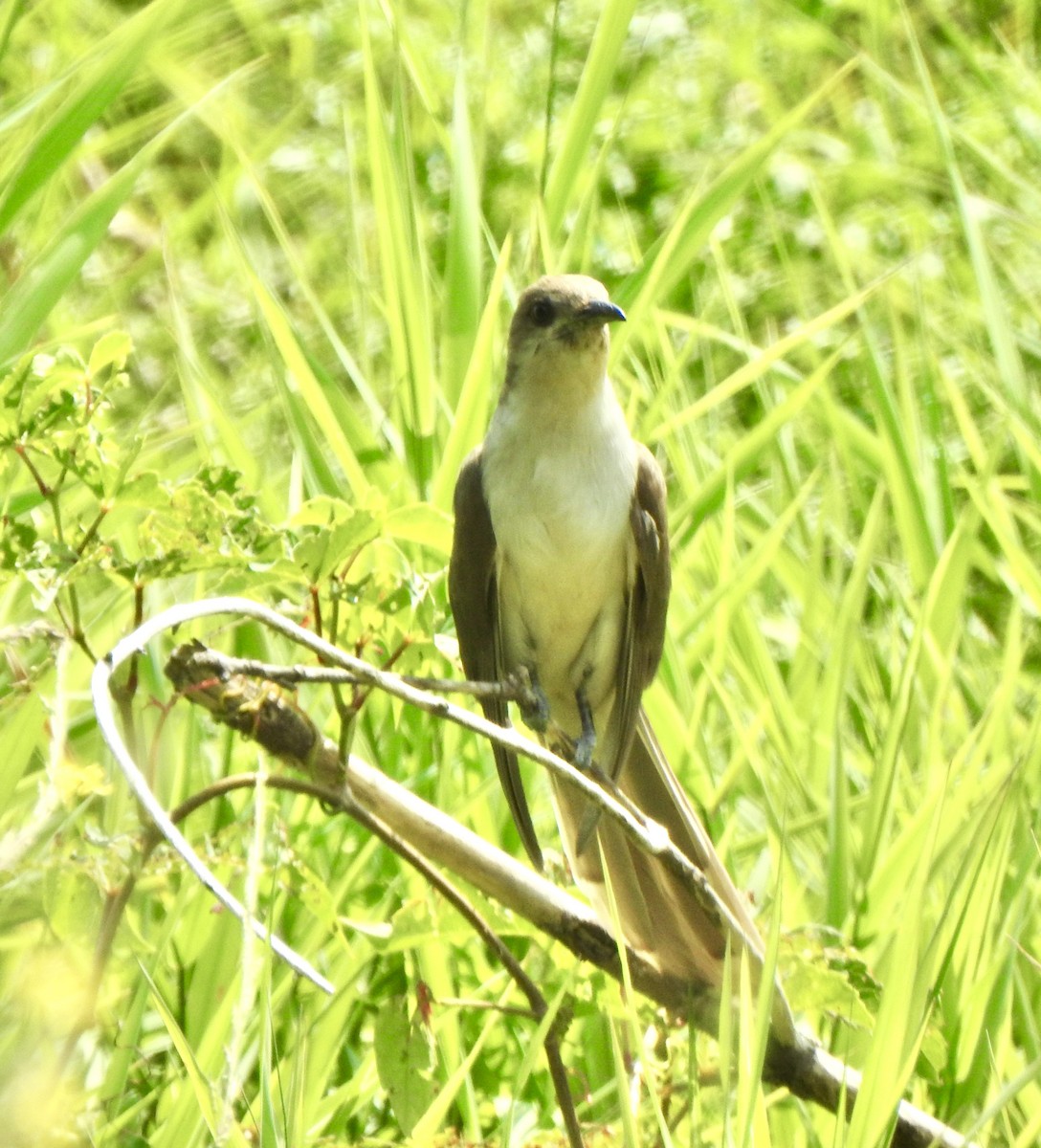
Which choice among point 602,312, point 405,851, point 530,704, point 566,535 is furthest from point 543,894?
point 602,312

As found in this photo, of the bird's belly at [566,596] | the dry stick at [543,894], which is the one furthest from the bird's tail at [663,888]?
the bird's belly at [566,596]

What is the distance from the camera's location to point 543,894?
2195 millimetres

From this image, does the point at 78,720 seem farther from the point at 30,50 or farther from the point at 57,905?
the point at 30,50

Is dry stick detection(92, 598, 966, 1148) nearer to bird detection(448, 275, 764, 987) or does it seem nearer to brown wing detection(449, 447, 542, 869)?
bird detection(448, 275, 764, 987)

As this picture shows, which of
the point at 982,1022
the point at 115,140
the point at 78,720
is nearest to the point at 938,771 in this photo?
the point at 982,1022

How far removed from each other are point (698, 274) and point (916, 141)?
1188 mm

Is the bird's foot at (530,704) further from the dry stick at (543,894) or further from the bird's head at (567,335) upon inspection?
the bird's head at (567,335)

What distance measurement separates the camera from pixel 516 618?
3188mm

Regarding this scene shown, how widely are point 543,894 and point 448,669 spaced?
1010 millimetres

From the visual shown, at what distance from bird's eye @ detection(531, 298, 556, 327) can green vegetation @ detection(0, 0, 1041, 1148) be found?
9 centimetres

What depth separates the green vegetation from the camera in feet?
6.55

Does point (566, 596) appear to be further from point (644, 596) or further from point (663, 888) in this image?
point (663, 888)

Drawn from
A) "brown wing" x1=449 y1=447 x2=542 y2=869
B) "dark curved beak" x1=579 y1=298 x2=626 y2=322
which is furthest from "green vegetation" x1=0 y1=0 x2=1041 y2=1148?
"dark curved beak" x1=579 y1=298 x2=626 y2=322

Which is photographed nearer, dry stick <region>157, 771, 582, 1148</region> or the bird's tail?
dry stick <region>157, 771, 582, 1148</region>
